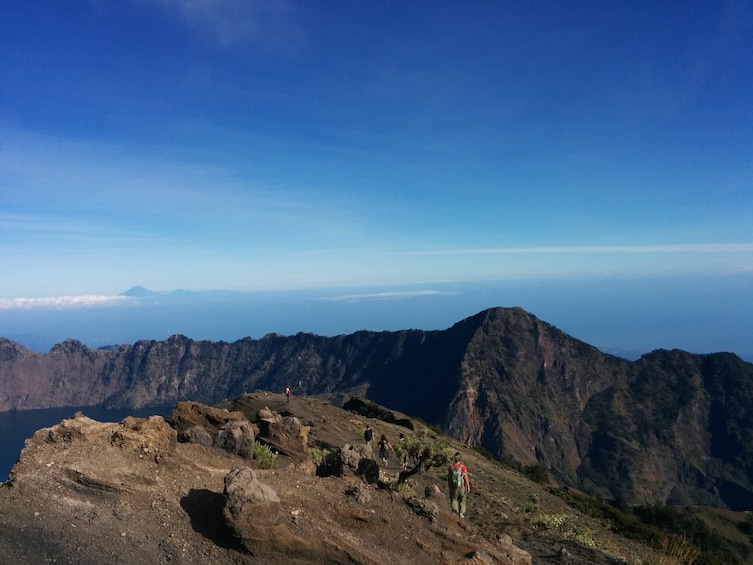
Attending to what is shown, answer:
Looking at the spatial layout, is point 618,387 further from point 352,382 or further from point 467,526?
point 467,526

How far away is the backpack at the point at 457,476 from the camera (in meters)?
17.0

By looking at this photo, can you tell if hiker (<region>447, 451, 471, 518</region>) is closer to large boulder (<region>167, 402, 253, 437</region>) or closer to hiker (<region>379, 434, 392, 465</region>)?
large boulder (<region>167, 402, 253, 437</region>)

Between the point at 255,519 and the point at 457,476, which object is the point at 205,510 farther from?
the point at 457,476

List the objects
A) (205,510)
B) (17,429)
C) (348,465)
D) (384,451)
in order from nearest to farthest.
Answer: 1. (205,510)
2. (348,465)
3. (384,451)
4. (17,429)

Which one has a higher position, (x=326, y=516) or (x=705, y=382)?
(x=326, y=516)

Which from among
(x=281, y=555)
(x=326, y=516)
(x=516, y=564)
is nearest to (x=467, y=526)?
(x=516, y=564)

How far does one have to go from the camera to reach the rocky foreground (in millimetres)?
10328

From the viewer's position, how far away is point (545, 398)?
538ft

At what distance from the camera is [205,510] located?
1150 cm

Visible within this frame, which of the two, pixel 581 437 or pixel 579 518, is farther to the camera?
pixel 581 437

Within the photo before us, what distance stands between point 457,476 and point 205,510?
9055mm

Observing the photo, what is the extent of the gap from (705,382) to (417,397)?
99733 mm

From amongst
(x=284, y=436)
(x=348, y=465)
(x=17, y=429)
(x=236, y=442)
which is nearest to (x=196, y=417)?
(x=284, y=436)

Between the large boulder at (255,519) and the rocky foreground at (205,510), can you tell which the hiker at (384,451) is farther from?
the large boulder at (255,519)
